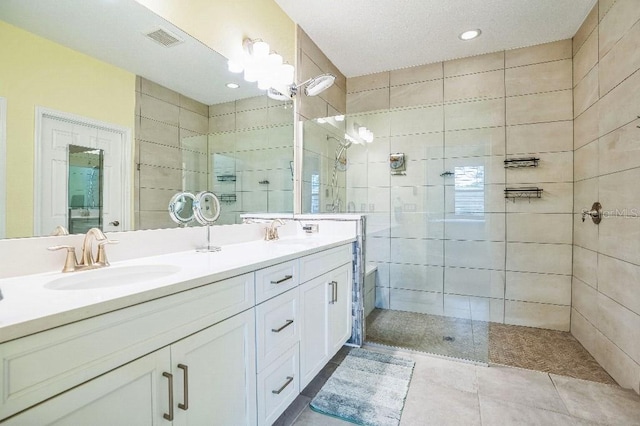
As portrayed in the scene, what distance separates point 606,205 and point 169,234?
2570 millimetres

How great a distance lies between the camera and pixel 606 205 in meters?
2.01

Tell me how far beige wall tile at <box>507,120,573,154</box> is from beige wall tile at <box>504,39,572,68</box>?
1.79ft

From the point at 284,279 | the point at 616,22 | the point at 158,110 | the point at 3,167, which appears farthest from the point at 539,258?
the point at 3,167

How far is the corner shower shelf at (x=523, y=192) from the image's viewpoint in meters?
2.67

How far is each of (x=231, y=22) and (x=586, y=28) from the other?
2524mm

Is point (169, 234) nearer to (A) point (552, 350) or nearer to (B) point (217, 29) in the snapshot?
(B) point (217, 29)

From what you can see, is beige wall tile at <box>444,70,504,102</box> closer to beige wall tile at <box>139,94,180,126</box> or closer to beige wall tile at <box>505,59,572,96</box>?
beige wall tile at <box>505,59,572,96</box>

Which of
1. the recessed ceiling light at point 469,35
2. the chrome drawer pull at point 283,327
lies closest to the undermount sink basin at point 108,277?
the chrome drawer pull at point 283,327

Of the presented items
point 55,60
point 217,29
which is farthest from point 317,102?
point 55,60

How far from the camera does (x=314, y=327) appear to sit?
1658mm

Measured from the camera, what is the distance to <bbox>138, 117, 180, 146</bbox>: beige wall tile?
4.62 feet

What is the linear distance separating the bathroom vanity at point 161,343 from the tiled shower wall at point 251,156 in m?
0.57

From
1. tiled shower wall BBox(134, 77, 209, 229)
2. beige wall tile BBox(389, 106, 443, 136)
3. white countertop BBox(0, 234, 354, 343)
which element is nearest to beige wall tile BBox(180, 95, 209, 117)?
tiled shower wall BBox(134, 77, 209, 229)

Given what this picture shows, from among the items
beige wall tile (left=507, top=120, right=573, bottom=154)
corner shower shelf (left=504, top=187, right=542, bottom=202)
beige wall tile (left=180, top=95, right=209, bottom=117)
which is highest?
beige wall tile (left=507, top=120, right=573, bottom=154)
